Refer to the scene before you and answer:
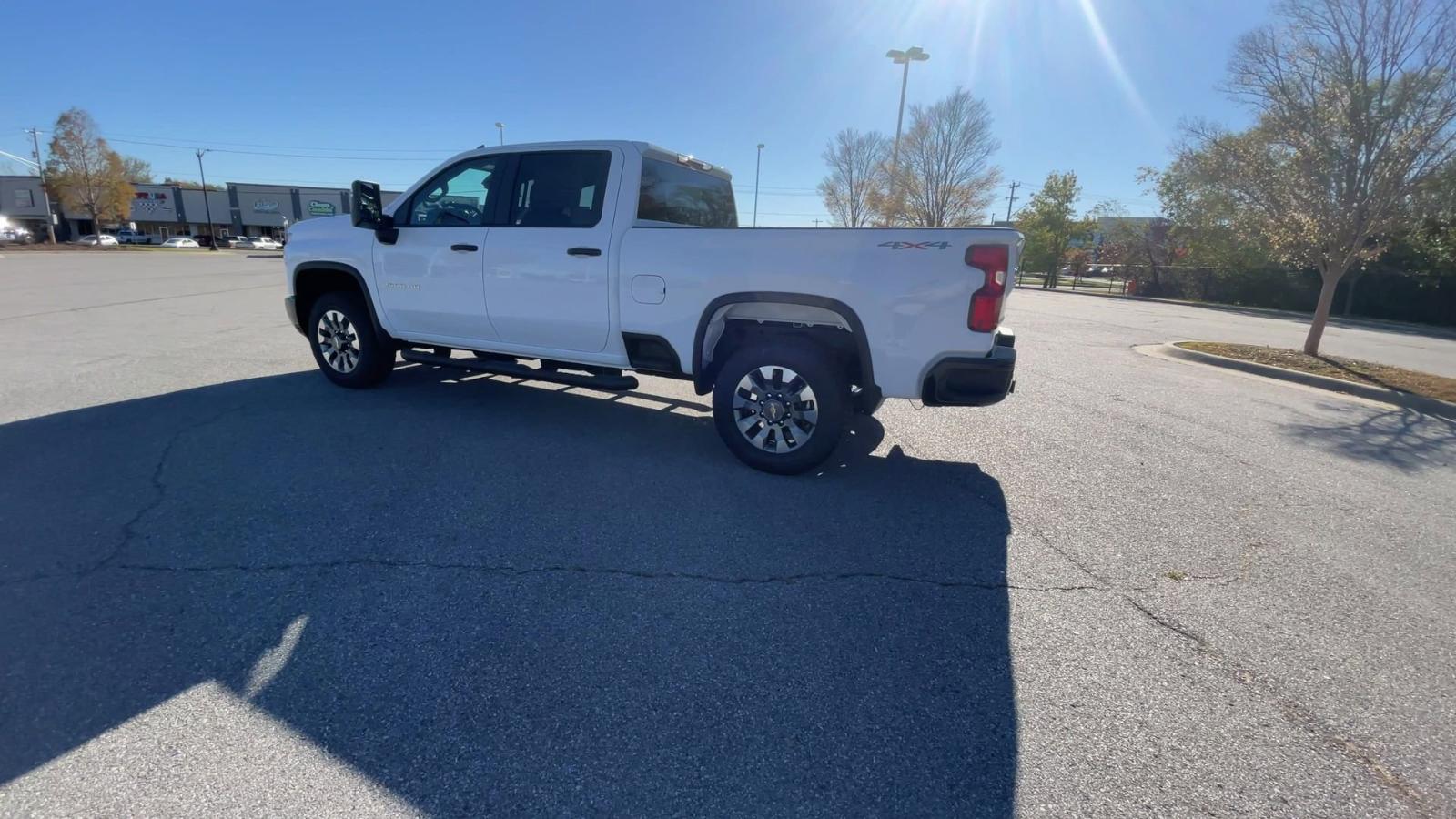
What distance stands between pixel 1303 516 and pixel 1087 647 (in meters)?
2.76

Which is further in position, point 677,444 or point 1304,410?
point 1304,410

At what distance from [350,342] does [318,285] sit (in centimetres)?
70

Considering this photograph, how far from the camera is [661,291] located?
4.53m

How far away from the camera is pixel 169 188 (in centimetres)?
7694

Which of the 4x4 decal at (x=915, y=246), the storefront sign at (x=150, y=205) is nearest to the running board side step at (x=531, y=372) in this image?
the 4x4 decal at (x=915, y=246)

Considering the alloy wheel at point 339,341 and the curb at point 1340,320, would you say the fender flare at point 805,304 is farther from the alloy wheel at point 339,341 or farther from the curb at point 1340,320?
the curb at point 1340,320

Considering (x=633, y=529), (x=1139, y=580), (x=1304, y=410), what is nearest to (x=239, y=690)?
(x=633, y=529)

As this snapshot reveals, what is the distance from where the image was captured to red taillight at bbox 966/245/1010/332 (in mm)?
3664

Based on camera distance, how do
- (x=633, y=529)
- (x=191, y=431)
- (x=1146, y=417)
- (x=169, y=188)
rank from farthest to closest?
(x=169, y=188), (x=1146, y=417), (x=191, y=431), (x=633, y=529)

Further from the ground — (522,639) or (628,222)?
(628,222)

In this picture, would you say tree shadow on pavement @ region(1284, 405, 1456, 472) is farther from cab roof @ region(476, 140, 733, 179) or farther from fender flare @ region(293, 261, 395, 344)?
fender flare @ region(293, 261, 395, 344)

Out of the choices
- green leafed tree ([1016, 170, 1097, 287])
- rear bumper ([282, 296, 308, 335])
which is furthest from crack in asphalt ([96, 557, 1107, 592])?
green leafed tree ([1016, 170, 1097, 287])

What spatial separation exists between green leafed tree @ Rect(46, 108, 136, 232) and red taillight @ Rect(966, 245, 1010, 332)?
7570 cm

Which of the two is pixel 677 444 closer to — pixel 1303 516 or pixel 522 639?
pixel 522 639
